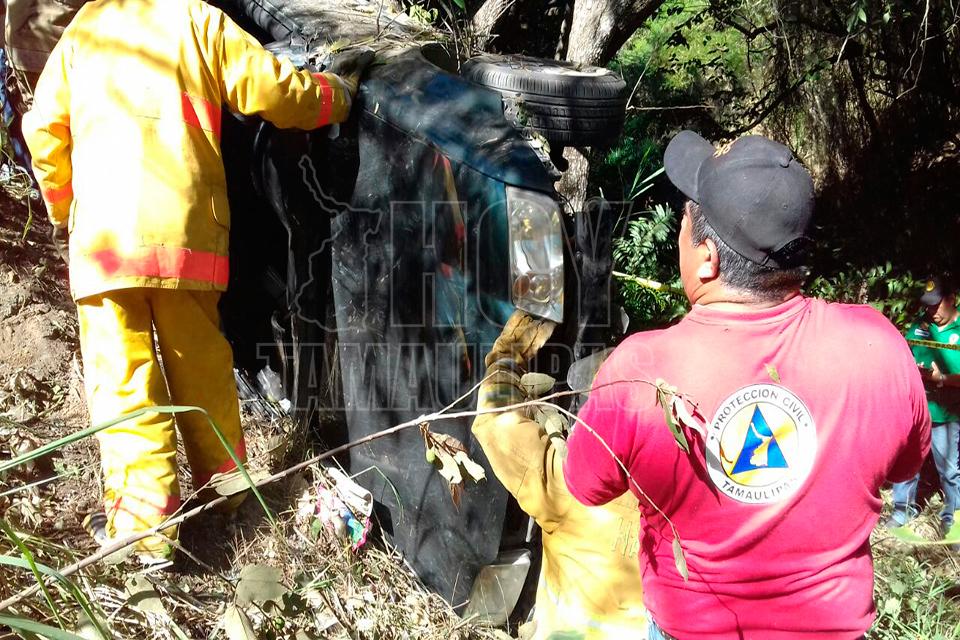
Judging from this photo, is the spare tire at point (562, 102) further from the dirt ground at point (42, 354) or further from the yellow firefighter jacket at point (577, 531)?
the dirt ground at point (42, 354)

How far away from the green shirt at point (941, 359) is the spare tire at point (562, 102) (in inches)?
90.8

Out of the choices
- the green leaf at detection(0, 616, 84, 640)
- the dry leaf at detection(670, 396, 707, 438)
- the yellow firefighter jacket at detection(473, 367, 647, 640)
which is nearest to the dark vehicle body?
the yellow firefighter jacket at detection(473, 367, 647, 640)

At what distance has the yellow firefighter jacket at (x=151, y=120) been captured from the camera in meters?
2.73

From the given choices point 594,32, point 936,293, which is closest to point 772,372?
point 936,293

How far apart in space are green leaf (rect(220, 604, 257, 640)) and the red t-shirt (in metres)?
0.87

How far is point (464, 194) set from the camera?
258 centimetres

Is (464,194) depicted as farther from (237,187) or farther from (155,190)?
(237,187)

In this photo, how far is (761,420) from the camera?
1665 millimetres

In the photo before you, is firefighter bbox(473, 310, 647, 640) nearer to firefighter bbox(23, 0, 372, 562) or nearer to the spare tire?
the spare tire

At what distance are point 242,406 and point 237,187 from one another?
3.07 ft

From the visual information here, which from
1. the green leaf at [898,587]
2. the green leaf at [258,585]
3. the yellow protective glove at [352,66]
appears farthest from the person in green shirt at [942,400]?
the green leaf at [258,585]

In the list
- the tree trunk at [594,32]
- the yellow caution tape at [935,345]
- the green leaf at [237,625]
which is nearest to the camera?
the green leaf at [237,625]

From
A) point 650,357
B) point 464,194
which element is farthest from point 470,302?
point 650,357

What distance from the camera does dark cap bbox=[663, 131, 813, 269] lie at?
1.66 meters
